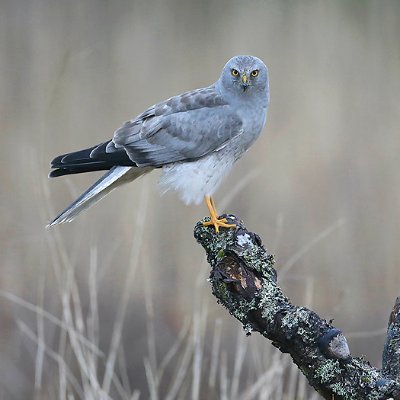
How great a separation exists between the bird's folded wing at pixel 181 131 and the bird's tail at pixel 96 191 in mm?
99

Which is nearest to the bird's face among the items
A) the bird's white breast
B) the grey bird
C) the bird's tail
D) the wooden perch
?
the grey bird

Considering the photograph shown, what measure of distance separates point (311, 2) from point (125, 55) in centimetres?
152

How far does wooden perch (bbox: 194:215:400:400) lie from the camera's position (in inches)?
115

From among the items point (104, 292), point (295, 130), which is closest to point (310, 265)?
point (295, 130)

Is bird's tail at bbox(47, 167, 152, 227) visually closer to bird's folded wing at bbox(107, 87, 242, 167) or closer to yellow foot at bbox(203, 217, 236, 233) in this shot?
bird's folded wing at bbox(107, 87, 242, 167)

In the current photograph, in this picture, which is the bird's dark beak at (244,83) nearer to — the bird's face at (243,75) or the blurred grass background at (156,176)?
the bird's face at (243,75)

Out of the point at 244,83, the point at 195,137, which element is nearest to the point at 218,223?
the point at 195,137

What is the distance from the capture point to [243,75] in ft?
15.0

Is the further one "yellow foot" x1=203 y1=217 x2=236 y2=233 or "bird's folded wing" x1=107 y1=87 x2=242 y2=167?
"bird's folded wing" x1=107 y1=87 x2=242 y2=167

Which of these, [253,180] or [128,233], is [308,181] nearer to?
[253,180]

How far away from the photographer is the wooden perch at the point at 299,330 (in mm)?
2932

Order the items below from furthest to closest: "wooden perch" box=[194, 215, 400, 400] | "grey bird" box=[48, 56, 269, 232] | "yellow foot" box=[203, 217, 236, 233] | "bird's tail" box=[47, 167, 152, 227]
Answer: "grey bird" box=[48, 56, 269, 232] < "bird's tail" box=[47, 167, 152, 227] < "yellow foot" box=[203, 217, 236, 233] < "wooden perch" box=[194, 215, 400, 400]

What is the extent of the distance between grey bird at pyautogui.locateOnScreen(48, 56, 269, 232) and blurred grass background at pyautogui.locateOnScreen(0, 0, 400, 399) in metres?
1.34

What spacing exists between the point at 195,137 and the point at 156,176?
6.27 feet
